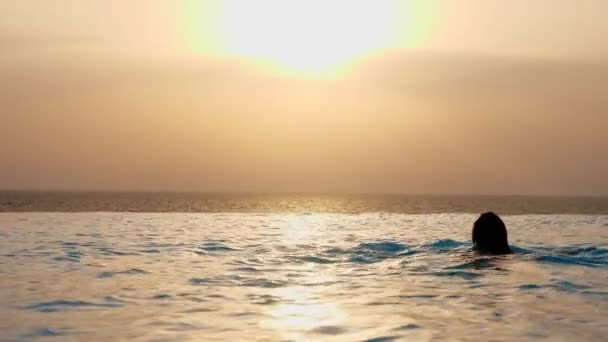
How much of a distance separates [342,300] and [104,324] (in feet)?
14.1

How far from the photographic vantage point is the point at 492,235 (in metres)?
20.3

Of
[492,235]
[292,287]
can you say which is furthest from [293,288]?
[492,235]

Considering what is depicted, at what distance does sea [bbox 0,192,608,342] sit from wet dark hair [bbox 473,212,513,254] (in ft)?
1.79

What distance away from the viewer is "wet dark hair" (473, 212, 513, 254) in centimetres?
2027

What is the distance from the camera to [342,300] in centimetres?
1213

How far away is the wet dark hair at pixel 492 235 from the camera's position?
66.5 feet

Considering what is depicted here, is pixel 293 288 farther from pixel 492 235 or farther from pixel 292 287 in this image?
pixel 492 235

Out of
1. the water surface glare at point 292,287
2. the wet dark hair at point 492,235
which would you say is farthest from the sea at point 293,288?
the wet dark hair at point 492,235

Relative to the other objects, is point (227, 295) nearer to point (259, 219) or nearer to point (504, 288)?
point (504, 288)

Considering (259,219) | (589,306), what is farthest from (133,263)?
(259,219)

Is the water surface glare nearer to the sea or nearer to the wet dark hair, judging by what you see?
the sea

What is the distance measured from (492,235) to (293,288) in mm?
9015

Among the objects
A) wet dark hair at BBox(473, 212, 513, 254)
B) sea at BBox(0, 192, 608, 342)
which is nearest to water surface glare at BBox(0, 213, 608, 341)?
sea at BBox(0, 192, 608, 342)

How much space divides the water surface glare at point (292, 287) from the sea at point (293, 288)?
0.12ft
